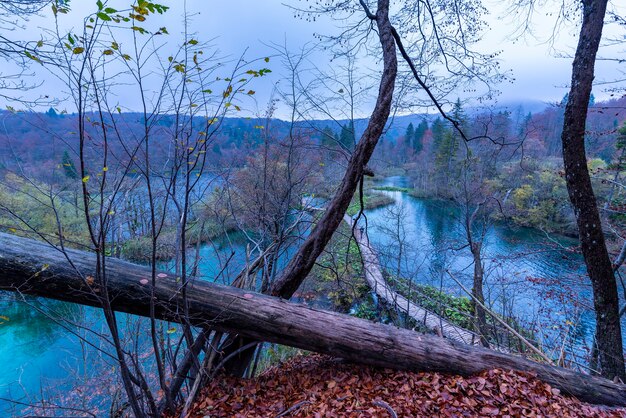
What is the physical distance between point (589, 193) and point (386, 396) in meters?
2.79

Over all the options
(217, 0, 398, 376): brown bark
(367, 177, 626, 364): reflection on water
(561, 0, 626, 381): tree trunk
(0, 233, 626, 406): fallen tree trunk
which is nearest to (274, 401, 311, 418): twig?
(0, 233, 626, 406): fallen tree trunk

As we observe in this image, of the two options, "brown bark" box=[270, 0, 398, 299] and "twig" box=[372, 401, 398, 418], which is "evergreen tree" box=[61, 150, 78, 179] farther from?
"twig" box=[372, 401, 398, 418]

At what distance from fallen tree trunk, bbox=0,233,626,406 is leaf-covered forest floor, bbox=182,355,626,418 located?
0.41ft

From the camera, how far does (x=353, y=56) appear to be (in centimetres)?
347

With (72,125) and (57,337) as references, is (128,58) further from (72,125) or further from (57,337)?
(57,337)

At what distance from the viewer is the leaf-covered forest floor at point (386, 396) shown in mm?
2002

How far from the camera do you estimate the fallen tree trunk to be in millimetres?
2191

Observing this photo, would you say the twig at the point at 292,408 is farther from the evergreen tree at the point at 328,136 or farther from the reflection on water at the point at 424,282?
the evergreen tree at the point at 328,136

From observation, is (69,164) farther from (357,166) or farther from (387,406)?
(387,406)

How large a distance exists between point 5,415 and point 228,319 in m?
7.37

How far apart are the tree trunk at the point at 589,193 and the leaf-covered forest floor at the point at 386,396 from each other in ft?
3.09

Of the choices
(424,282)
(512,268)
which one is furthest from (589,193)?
(512,268)

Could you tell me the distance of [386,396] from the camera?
2176 mm

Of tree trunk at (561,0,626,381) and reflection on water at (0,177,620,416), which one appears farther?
reflection on water at (0,177,620,416)
